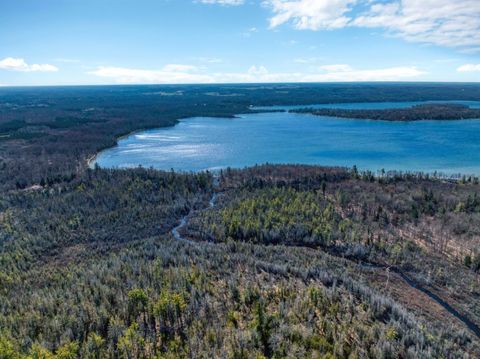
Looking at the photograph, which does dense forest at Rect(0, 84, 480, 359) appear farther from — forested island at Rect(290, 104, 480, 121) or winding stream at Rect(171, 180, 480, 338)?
forested island at Rect(290, 104, 480, 121)

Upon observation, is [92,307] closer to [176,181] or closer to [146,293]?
[146,293]

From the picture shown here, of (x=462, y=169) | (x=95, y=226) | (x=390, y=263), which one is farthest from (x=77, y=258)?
(x=462, y=169)

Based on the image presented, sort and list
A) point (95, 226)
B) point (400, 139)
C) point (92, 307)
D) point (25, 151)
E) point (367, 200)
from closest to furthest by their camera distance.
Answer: point (92, 307), point (95, 226), point (367, 200), point (25, 151), point (400, 139)

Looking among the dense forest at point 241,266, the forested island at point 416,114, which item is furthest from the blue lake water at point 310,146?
the dense forest at point 241,266

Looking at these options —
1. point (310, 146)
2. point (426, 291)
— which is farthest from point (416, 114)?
point (426, 291)

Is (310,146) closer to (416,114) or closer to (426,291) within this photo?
(426,291)

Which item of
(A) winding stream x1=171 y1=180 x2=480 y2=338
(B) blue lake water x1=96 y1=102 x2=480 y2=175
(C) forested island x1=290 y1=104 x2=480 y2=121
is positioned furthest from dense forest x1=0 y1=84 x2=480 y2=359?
(C) forested island x1=290 y1=104 x2=480 y2=121
